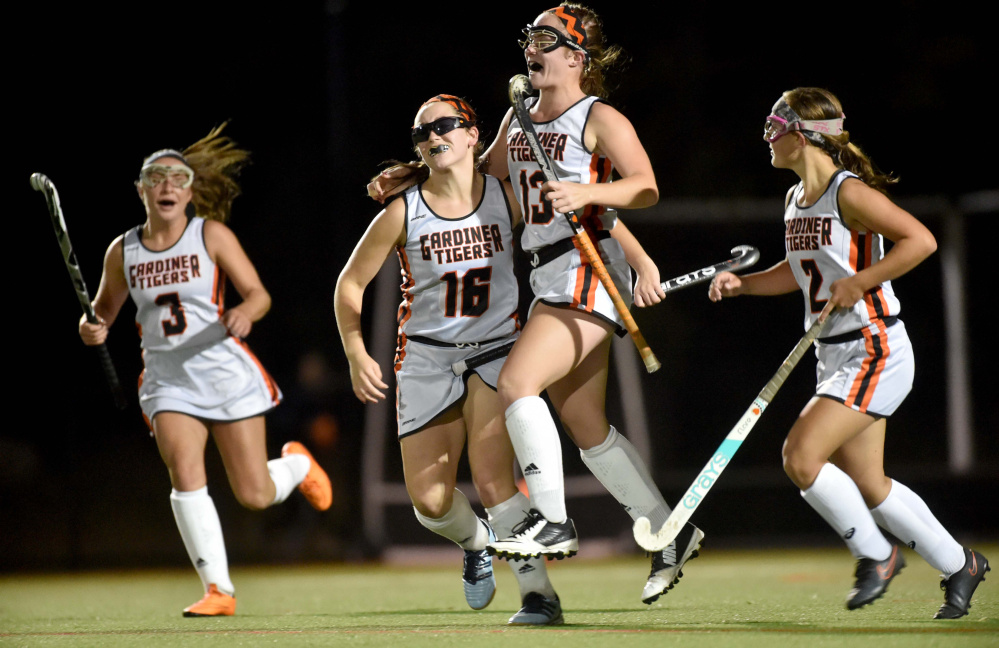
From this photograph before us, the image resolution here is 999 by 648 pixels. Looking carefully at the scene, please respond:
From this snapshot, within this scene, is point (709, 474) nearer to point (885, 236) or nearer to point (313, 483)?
point (885, 236)

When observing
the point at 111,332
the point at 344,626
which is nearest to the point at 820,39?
the point at 111,332

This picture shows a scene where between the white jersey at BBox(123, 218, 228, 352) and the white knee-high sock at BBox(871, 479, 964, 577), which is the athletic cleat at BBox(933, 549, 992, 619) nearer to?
the white knee-high sock at BBox(871, 479, 964, 577)

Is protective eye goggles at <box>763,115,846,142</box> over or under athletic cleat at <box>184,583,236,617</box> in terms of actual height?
over

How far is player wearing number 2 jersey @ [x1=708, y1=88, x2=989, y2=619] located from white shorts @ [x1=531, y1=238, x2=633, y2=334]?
62cm

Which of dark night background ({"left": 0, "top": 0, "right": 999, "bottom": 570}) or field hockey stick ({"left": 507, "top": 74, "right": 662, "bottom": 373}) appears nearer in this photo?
field hockey stick ({"left": 507, "top": 74, "right": 662, "bottom": 373})

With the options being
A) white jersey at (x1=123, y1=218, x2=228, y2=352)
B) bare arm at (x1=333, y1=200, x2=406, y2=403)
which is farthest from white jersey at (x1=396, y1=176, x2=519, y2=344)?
white jersey at (x1=123, y1=218, x2=228, y2=352)

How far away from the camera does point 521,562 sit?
12.6 ft

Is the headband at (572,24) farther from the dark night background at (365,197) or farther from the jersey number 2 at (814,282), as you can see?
the dark night background at (365,197)

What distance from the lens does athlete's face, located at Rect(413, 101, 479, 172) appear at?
3.93m

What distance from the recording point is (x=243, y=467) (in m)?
4.72

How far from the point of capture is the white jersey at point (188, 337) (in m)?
4.65

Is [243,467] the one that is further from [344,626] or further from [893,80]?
[893,80]

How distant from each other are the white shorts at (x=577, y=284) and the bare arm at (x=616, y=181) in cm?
21

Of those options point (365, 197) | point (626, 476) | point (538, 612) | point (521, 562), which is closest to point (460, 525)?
point (521, 562)
